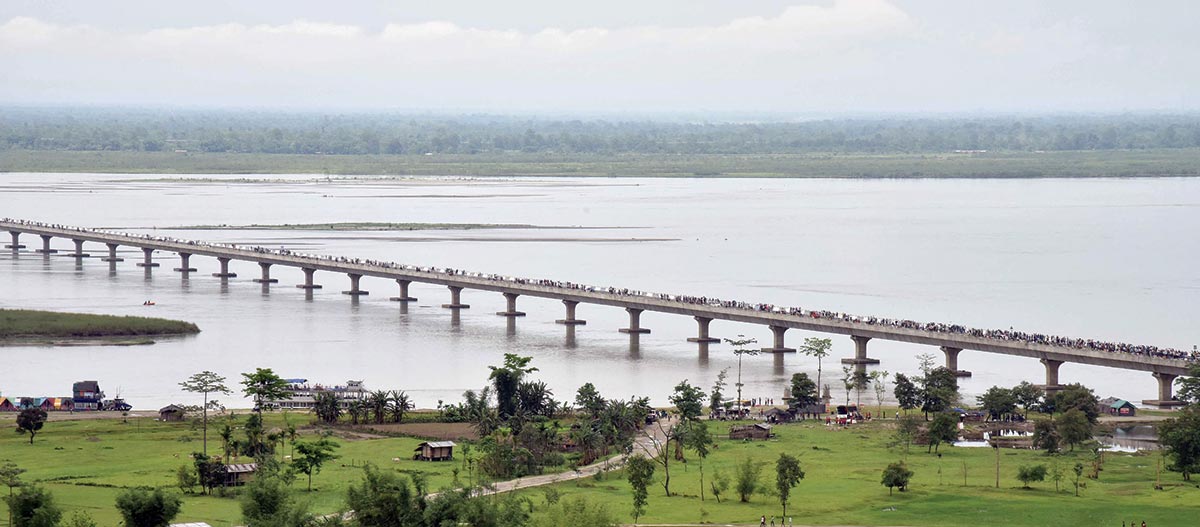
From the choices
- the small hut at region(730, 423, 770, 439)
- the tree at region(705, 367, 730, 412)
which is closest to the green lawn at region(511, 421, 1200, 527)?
the small hut at region(730, 423, 770, 439)

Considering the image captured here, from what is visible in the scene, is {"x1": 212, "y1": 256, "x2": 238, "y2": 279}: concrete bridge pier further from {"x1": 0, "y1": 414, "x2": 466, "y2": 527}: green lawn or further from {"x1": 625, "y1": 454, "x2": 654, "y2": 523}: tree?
{"x1": 625, "y1": 454, "x2": 654, "y2": 523}: tree

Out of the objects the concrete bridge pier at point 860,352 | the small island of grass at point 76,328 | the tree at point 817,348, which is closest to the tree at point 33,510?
the tree at point 817,348

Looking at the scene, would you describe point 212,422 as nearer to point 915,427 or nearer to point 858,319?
point 915,427

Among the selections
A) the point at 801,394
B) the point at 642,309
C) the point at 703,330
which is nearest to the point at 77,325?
the point at 642,309

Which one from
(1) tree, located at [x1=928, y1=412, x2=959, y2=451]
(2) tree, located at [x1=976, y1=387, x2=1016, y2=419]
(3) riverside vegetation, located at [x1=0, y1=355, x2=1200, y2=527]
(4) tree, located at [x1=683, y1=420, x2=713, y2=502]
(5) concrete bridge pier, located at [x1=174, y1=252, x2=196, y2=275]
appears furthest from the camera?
(5) concrete bridge pier, located at [x1=174, y1=252, x2=196, y2=275]

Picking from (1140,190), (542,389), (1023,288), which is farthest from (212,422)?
(1140,190)

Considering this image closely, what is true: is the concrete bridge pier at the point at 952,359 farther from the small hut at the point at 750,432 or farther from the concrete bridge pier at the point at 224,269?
the concrete bridge pier at the point at 224,269
